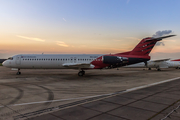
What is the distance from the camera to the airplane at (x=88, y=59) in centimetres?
2038

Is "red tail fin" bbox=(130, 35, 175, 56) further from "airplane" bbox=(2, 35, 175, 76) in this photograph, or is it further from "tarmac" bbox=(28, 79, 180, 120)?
"tarmac" bbox=(28, 79, 180, 120)

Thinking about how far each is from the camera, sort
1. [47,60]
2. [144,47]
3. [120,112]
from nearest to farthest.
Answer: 1. [120,112]
2. [144,47]
3. [47,60]

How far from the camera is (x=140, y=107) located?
20.5ft

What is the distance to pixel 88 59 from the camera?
2145 centimetres

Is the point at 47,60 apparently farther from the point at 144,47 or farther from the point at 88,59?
the point at 144,47

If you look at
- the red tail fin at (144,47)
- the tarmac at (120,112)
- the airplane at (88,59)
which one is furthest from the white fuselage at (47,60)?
the tarmac at (120,112)

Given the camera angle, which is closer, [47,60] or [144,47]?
[144,47]

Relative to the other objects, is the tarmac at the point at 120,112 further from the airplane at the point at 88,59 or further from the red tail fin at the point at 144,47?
the red tail fin at the point at 144,47

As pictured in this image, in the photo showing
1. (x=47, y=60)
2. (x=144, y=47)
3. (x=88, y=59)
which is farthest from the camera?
(x=88, y=59)

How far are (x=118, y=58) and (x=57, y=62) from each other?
31.4ft

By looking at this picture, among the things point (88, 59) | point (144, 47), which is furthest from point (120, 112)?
point (144, 47)

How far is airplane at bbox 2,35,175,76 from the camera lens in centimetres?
2038

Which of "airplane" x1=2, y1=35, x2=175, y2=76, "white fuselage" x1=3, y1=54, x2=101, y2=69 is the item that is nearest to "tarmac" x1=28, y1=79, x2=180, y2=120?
"airplane" x1=2, y1=35, x2=175, y2=76

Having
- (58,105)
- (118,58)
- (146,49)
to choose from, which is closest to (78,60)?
(118,58)
